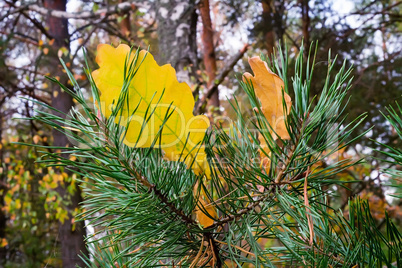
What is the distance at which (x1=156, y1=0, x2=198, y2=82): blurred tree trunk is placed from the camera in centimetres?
104

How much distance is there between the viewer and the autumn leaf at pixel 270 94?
161mm

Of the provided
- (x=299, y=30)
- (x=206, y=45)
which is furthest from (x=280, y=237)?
(x=206, y=45)

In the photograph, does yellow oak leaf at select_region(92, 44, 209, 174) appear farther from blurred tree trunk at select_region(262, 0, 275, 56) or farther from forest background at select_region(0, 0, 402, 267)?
blurred tree trunk at select_region(262, 0, 275, 56)

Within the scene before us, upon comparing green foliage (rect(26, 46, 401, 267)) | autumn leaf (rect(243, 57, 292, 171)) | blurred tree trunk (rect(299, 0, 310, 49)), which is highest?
blurred tree trunk (rect(299, 0, 310, 49))

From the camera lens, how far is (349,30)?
1.59 meters

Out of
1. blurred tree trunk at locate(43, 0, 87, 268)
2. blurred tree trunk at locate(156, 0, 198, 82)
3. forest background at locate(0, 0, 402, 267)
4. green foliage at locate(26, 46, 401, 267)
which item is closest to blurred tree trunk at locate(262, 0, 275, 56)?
forest background at locate(0, 0, 402, 267)

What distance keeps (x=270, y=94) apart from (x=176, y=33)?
95 centimetres

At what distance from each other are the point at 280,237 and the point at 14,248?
2.53 meters

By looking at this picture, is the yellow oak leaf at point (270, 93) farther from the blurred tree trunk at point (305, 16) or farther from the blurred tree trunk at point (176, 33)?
the blurred tree trunk at point (305, 16)

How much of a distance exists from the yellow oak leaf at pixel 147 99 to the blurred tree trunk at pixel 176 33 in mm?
862

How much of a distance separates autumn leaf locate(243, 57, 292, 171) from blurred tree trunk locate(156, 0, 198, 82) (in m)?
0.85

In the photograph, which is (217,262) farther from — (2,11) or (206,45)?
(206,45)

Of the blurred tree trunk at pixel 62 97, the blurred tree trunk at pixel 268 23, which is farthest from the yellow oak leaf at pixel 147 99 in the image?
the blurred tree trunk at pixel 268 23

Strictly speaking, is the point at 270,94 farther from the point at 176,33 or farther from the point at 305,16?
the point at 305,16
